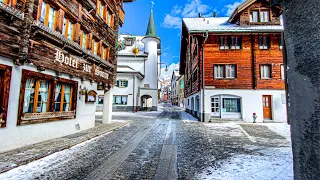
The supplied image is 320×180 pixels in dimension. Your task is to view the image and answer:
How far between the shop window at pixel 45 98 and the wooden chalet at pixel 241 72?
427 inches

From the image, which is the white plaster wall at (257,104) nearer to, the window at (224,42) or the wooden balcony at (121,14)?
the window at (224,42)

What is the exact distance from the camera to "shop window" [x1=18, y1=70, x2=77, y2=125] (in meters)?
6.08

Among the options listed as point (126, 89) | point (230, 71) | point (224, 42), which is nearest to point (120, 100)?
point (126, 89)

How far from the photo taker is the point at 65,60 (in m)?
7.92

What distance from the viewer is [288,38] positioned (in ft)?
8.63

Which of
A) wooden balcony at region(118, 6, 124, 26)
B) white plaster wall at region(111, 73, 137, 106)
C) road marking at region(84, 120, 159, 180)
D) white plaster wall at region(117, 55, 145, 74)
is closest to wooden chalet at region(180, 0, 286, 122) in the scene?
wooden balcony at region(118, 6, 124, 26)

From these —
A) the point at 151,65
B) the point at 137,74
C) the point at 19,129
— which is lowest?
the point at 19,129

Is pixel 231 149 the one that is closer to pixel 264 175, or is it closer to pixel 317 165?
pixel 264 175

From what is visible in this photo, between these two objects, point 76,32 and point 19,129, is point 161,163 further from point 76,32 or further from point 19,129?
point 76,32

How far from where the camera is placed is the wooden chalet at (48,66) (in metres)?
5.37

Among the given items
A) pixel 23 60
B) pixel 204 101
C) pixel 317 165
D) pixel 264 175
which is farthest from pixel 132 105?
pixel 317 165

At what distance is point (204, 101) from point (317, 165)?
42.4 feet

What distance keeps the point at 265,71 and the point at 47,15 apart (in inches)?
664

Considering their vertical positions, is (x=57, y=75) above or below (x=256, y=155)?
above
